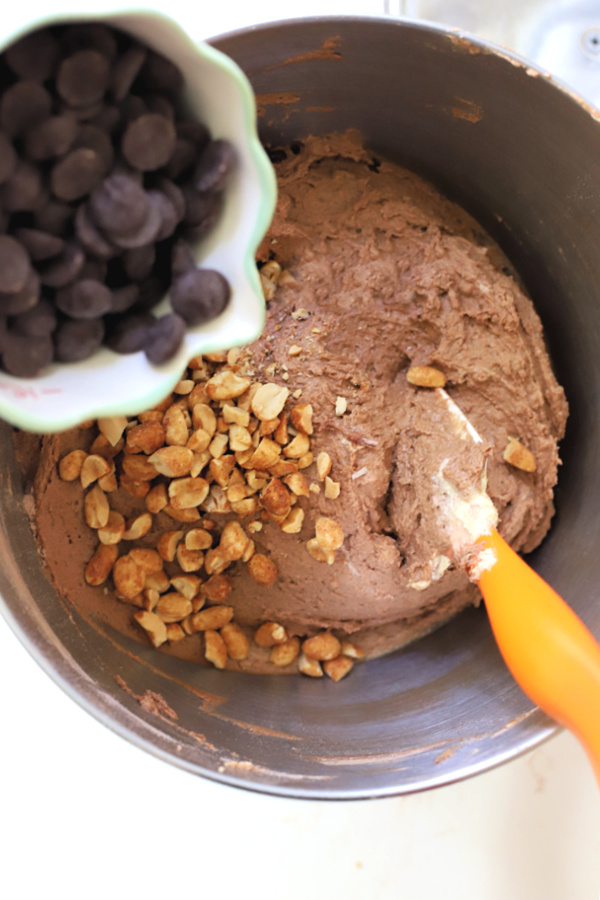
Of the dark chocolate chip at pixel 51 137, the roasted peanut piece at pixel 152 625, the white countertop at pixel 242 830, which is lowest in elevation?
the white countertop at pixel 242 830

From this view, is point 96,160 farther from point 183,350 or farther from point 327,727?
point 327,727

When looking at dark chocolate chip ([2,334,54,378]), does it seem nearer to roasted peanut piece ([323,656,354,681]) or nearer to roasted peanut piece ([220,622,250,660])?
roasted peanut piece ([220,622,250,660])

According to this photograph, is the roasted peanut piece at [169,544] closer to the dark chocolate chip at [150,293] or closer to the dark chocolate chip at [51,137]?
the dark chocolate chip at [150,293]

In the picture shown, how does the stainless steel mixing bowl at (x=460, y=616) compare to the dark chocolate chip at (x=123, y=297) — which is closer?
the dark chocolate chip at (x=123, y=297)

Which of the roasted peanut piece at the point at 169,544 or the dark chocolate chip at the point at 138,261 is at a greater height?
the dark chocolate chip at the point at 138,261

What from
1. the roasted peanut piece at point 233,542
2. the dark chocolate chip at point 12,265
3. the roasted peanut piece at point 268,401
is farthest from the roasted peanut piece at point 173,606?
the dark chocolate chip at point 12,265

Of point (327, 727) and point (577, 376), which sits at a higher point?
point (577, 376)

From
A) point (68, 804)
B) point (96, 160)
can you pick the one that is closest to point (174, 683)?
point (68, 804)
